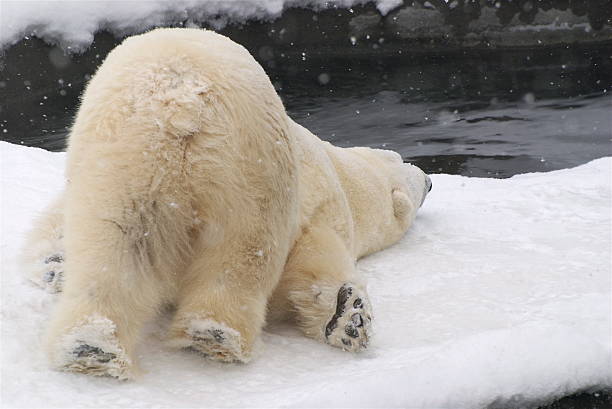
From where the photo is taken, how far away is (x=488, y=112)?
306 inches

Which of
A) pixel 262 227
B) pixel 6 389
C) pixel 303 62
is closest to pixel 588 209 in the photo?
pixel 262 227

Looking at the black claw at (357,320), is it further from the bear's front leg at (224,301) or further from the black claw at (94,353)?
the black claw at (94,353)

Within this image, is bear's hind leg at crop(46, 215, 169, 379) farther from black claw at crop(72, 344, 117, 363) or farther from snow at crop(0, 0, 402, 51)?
snow at crop(0, 0, 402, 51)

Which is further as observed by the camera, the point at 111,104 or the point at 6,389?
the point at 111,104

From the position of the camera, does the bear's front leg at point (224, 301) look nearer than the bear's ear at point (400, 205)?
Yes

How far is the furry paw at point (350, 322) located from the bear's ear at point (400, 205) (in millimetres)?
1443

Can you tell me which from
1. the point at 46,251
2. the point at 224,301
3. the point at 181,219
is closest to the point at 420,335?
the point at 224,301

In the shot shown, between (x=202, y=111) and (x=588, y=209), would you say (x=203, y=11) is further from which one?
(x=202, y=111)

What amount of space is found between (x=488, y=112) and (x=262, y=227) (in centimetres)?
600

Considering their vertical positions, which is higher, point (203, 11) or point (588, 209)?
point (203, 11)

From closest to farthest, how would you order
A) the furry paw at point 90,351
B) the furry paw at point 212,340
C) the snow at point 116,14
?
1. the furry paw at point 90,351
2. the furry paw at point 212,340
3. the snow at point 116,14

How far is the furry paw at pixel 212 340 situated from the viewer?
2.07 metres

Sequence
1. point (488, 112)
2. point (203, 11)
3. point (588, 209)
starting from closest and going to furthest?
point (588, 209) → point (488, 112) → point (203, 11)

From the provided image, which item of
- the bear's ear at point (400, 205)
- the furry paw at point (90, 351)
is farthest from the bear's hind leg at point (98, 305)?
the bear's ear at point (400, 205)
